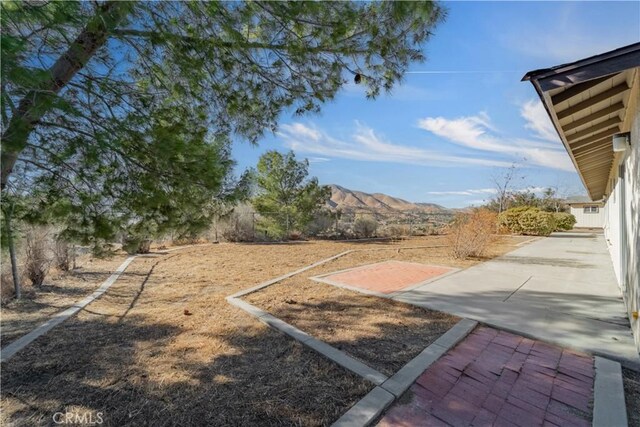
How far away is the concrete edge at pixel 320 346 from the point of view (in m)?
2.84

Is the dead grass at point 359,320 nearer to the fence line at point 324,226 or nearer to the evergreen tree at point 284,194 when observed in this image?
the fence line at point 324,226

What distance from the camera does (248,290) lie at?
587cm

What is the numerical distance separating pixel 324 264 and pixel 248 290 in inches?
130

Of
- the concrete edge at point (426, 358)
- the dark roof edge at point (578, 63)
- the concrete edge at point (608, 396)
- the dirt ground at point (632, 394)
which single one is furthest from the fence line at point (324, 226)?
the dirt ground at point (632, 394)

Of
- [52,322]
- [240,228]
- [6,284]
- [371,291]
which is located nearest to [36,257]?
[6,284]

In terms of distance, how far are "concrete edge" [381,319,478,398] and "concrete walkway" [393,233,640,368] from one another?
490 millimetres

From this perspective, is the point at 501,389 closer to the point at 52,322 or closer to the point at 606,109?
the point at 606,109

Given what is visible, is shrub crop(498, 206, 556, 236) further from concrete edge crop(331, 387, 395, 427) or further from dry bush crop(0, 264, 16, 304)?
dry bush crop(0, 264, 16, 304)

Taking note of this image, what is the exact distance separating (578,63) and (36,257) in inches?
346

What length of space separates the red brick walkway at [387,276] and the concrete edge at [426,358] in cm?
192

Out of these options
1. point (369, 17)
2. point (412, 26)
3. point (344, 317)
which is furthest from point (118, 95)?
point (344, 317)

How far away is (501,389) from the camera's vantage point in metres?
2.64

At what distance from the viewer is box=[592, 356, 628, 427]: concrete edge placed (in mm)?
2248

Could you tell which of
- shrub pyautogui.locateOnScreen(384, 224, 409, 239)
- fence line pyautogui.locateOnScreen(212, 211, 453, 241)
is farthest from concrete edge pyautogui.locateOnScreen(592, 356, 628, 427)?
shrub pyautogui.locateOnScreen(384, 224, 409, 239)
